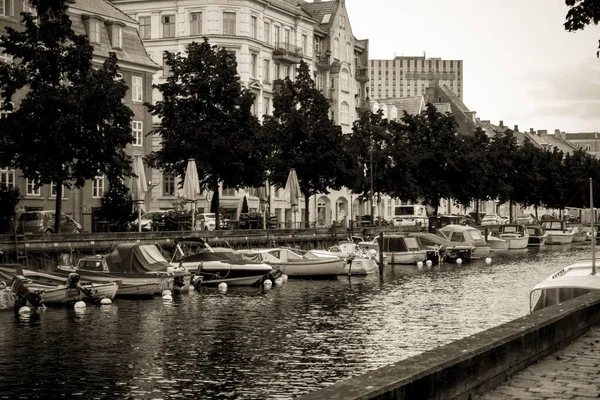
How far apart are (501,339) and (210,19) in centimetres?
7725

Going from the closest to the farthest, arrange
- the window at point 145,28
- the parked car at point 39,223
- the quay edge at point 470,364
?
1. the quay edge at point 470,364
2. the parked car at point 39,223
3. the window at point 145,28

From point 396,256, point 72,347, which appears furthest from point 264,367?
point 396,256

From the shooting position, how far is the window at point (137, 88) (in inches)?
2923

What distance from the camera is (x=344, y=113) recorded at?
10806 cm

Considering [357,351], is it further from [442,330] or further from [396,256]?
[396,256]

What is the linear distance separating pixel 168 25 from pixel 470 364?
8080 cm

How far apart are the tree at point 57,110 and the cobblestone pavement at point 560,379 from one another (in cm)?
3559

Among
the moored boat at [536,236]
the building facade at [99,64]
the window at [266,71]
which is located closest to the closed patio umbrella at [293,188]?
the building facade at [99,64]

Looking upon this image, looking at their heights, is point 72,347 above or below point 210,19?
below

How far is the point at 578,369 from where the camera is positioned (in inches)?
553

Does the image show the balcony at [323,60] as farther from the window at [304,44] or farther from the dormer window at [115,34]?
the dormer window at [115,34]

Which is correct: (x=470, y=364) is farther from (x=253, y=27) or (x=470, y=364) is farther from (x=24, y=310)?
(x=253, y=27)

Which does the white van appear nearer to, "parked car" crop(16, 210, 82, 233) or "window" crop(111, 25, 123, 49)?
"parked car" crop(16, 210, 82, 233)

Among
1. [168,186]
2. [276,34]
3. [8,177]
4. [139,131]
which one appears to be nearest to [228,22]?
[276,34]
